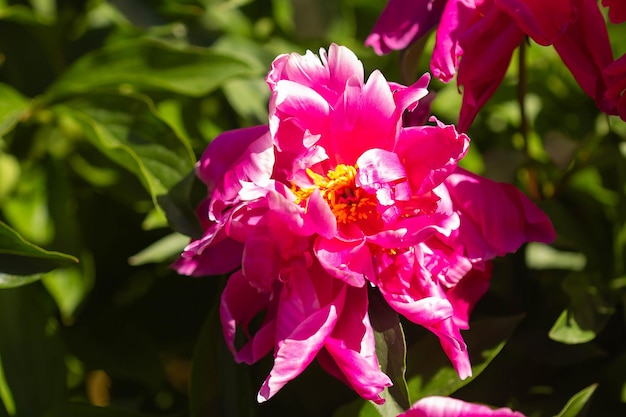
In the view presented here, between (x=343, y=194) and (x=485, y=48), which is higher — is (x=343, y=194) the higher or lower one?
the lower one

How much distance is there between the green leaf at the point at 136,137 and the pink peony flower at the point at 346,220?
0.46 feet

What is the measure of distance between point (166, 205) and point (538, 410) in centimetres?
45

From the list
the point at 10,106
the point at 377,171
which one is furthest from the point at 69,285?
the point at 377,171

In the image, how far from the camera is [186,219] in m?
0.77

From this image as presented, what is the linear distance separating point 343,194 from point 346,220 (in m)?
0.03

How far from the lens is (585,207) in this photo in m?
1.07

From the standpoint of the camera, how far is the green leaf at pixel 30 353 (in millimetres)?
895

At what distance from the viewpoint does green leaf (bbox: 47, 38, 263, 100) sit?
0.98 meters

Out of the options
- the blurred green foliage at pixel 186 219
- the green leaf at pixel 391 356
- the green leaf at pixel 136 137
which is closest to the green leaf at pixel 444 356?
the blurred green foliage at pixel 186 219

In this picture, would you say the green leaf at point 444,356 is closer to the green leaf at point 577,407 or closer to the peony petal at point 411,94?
the green leaf at point 577,407

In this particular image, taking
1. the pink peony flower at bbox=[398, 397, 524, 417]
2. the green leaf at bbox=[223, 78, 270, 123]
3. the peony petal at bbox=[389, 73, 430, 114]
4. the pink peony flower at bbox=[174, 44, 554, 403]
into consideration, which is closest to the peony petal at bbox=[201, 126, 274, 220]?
the pink peony flower at bbox=[174, 44, 554, 403]

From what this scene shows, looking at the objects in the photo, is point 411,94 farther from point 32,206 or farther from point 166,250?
point 32,206

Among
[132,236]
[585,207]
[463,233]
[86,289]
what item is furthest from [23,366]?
[585,207]

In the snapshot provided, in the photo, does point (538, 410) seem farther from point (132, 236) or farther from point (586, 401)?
point (132, 236)
